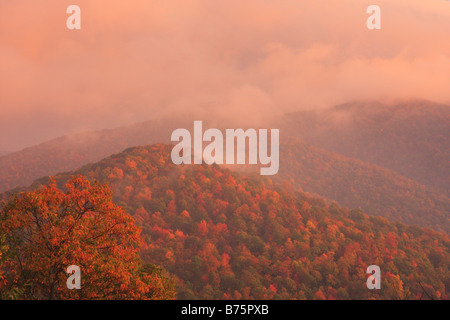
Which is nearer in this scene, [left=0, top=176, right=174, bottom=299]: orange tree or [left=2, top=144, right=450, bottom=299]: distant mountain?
[left=0, top=176, right=174, bottom=299]: orange tree
